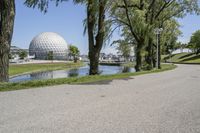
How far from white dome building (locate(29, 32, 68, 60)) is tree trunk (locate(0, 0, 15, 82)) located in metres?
128

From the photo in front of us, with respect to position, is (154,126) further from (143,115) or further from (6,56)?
(6,56)

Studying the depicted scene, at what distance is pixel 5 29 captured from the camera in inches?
523

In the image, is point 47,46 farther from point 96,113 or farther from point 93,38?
Answer: point 96,113

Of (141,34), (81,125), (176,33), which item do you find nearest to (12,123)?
(81,125)

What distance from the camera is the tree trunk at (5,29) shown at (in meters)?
13.2

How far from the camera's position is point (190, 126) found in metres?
6.18

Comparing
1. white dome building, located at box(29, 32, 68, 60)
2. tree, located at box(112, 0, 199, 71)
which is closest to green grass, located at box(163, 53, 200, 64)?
tree, located at box(112, 0, 199, 71)

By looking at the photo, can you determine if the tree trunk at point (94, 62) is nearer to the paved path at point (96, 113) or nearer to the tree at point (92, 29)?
the tree at point (92, 29)

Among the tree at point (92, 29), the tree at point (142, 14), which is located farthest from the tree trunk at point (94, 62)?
the tree at point (142, 14)

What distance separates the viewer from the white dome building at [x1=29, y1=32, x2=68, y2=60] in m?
143

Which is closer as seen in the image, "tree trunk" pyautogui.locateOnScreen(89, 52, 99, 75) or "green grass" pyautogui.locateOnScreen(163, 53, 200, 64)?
"tree trunk" pyautogui.locateOnScreen(89, 52, 99, 75)

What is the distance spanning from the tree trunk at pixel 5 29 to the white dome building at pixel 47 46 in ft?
420

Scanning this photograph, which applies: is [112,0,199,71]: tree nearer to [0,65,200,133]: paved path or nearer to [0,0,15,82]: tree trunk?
[0,0,15,82]: tree trunk

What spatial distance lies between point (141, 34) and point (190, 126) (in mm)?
23460
